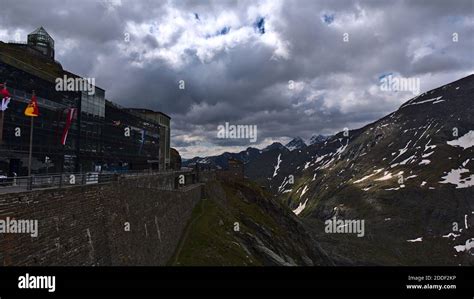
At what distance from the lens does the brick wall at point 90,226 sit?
16.7 m

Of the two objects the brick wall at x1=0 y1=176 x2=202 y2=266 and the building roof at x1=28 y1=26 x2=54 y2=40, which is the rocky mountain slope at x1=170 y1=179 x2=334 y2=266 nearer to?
the brick wall at x1=0 y1=176 x2=202 y2=266

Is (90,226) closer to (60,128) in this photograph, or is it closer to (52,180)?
(52,180)

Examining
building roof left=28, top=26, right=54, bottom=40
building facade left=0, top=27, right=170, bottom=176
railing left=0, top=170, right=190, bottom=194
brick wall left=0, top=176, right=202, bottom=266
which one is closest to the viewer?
brick wall left=0, top=176, right=202, bottom=266

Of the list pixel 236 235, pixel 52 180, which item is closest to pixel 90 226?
pixel 52 180

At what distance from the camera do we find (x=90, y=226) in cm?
2373

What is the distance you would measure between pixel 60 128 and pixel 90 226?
1969 inches

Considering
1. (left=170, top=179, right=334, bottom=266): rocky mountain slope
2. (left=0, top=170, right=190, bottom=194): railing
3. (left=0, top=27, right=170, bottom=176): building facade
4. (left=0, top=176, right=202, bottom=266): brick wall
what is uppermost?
(left=0, top=27, right=170, bottom=176): building facade

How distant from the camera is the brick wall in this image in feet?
54.9

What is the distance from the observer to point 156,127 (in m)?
122

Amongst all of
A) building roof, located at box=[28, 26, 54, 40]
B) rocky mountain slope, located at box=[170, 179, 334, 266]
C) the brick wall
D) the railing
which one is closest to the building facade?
building roof, located at box=[28, 26, 54, 40]

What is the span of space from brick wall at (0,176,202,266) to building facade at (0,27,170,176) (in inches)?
766

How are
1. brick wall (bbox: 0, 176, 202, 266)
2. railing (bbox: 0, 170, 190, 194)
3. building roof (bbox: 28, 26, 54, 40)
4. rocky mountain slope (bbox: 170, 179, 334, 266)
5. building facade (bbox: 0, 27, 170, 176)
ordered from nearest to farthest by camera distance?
brick wall (bbox: 0, 176, 202, 266) → railing (bbox: 0, 170, 190, 194) → rocky mountain slope (bbox: 170, 179, 334, 266) → building facade (bbox: 0, 27, 170, 176) → building roof (bbox: 28, 26, 54, 40)
